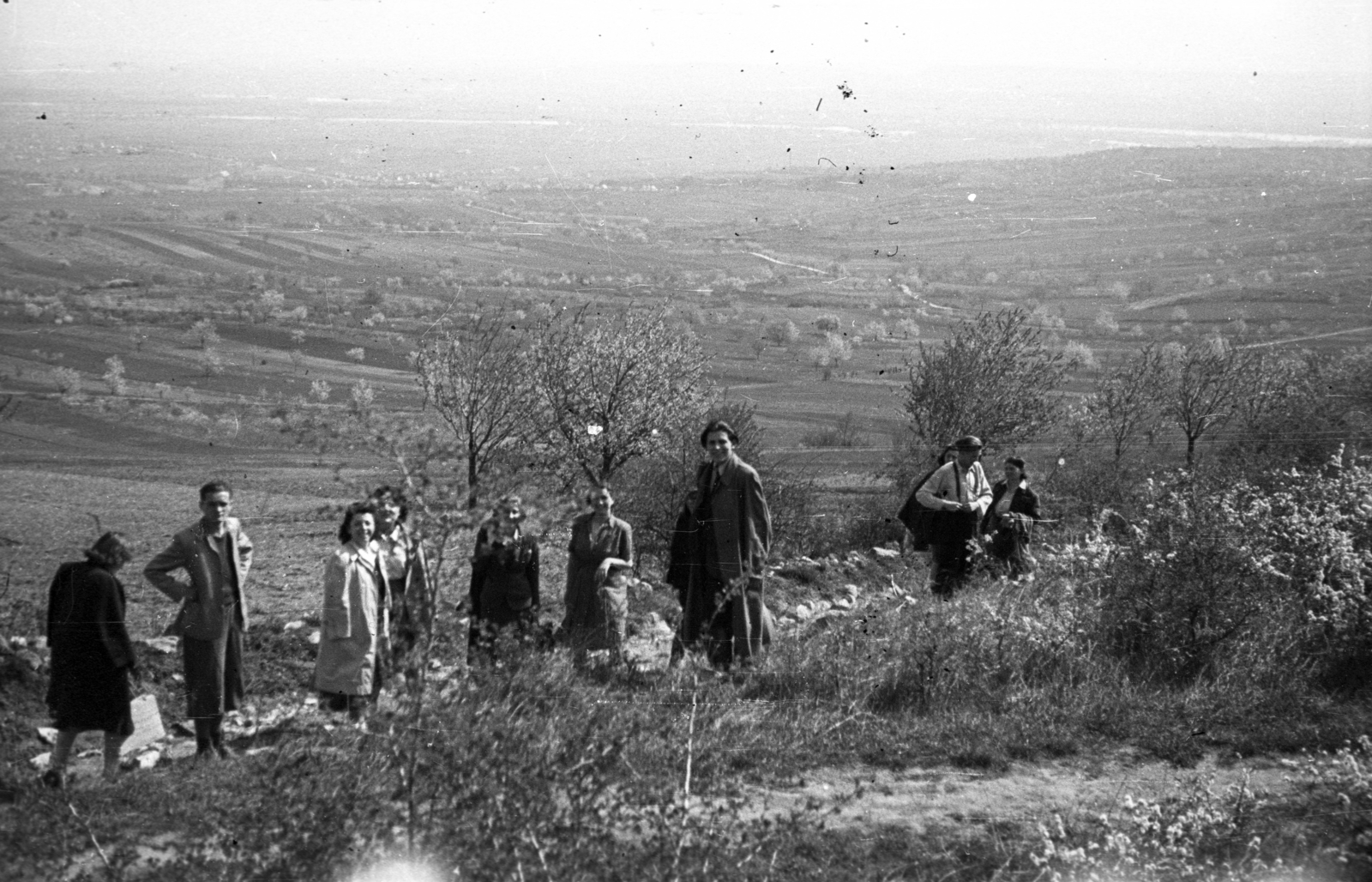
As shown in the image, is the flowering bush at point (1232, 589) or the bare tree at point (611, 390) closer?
the flowering bush at point (1232, 589)

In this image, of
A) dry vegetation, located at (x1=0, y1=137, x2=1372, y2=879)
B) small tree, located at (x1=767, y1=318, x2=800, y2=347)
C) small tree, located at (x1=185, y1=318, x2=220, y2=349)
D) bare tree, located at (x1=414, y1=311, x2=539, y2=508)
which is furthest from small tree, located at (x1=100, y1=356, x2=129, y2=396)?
small tree, located at (x1=767, y1=318, x2=800, y2=347)

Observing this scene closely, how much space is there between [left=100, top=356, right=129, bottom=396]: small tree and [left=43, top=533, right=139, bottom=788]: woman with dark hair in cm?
5484

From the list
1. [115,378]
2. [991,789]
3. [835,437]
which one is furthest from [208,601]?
[115,378]

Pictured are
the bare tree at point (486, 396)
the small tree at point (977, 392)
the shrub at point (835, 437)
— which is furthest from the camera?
the shrub at point (835, 437)

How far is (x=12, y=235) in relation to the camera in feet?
242

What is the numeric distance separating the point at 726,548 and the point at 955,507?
2.55m

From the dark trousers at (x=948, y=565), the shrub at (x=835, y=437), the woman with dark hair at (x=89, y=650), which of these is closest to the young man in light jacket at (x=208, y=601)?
the woman with dark hair at (x=89, y=650)

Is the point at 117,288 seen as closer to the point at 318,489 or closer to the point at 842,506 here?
the point at 318,489

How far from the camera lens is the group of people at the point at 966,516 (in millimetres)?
8773

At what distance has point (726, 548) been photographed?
685cm

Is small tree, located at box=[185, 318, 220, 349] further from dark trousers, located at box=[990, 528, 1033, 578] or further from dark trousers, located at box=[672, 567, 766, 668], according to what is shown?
dark trousers, located at box=[672, 567, 766, 668]

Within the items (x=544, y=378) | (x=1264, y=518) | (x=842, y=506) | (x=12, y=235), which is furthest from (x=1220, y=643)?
(x=12, y=235)

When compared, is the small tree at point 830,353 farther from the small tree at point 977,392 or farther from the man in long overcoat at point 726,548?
the man in long overcoat at point 726,548

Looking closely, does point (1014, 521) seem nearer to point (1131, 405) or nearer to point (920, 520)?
point (920, 520)
